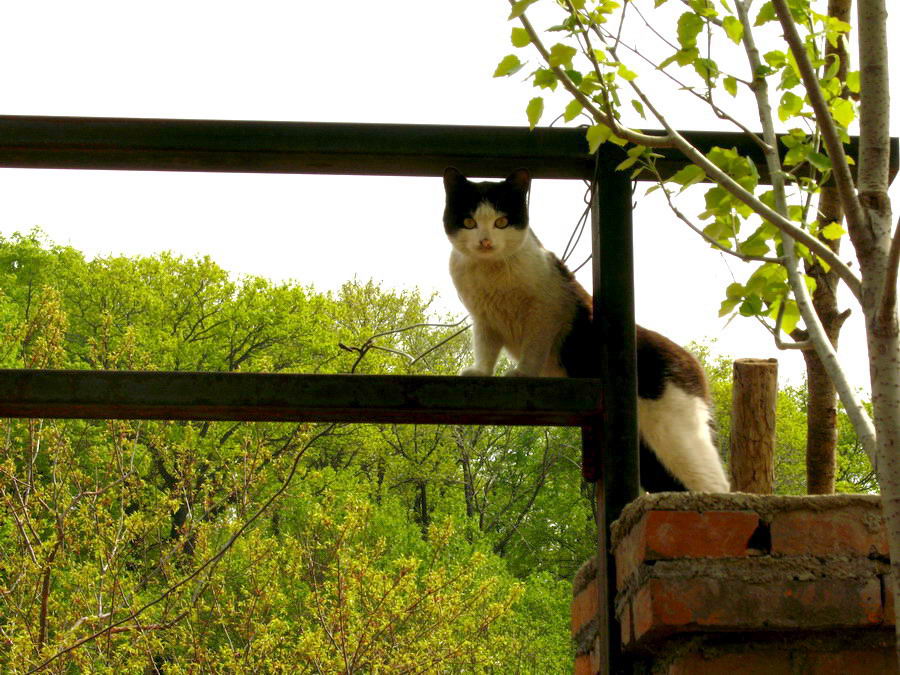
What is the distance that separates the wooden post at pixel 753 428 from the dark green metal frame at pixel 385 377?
0.78m

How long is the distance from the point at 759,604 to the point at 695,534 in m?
0.13

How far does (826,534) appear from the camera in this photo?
1469 millimetres

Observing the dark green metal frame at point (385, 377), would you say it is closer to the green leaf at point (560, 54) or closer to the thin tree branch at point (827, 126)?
the green leaf at point (560, 54)

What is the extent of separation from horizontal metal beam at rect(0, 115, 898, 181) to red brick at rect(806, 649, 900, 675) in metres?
0.97

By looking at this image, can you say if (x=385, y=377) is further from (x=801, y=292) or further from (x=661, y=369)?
(x=661, y=369)

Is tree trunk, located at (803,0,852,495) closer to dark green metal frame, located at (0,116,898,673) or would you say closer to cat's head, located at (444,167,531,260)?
dark green metal frame, located at (0,116,898,673)

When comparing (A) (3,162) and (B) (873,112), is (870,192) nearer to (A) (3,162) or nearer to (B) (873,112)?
(B) (873,112)

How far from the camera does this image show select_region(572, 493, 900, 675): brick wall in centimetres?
141

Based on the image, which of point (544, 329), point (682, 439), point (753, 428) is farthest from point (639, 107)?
point (682, 439)

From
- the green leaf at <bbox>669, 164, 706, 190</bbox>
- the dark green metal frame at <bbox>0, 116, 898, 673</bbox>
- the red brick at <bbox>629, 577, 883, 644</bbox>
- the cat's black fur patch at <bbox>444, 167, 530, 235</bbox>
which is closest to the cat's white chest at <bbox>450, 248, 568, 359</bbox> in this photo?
the cat's black fur patch at <bbox>444, 167, 530, 235</bbox>

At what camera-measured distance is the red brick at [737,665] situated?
4.64 ft

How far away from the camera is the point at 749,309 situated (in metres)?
1.57

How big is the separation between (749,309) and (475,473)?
61.4ft

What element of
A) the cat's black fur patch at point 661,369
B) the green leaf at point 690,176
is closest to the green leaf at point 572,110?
the green leaf at point 690,176
